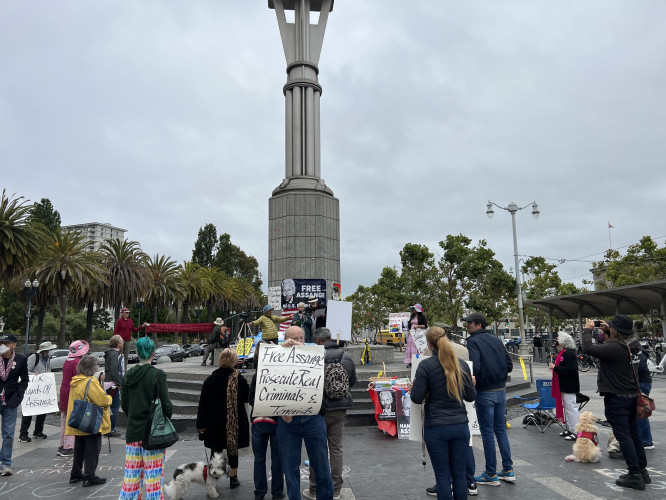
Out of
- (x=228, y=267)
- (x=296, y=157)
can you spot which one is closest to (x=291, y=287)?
(x=296, y=157)

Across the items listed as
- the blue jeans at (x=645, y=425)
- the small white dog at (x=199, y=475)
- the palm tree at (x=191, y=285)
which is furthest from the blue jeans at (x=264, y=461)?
the palm tree at (x=191, y=285)

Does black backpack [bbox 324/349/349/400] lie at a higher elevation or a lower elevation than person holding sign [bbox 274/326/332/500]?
higher

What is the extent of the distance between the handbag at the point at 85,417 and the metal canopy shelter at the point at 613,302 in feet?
64.1

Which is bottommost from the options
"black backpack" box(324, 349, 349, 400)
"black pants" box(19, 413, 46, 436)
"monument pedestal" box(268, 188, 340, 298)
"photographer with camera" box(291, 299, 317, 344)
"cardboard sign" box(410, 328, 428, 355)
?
"black pants" box(19, 413, 46, 436)

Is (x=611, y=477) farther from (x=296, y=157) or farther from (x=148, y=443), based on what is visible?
(x=296, y=157)

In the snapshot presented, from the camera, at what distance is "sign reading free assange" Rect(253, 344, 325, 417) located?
4.68m

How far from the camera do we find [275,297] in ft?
50.6

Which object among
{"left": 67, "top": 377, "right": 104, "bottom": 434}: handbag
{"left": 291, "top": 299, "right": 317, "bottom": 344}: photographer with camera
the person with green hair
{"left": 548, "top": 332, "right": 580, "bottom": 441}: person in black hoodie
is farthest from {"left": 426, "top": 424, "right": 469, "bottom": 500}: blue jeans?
{"left": 291, "top": 299, "right": 317, "bottom": 344}: photographer with camera

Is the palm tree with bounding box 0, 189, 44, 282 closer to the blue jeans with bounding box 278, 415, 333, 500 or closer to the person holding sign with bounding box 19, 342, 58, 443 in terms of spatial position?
the person holding sign with bounding box 19, 342, 58, 443

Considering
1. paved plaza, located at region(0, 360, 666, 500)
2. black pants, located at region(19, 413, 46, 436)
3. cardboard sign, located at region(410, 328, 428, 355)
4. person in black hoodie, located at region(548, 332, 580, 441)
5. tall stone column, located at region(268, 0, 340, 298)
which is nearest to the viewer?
paved plaza, located at region(0, 360, 666, 500)

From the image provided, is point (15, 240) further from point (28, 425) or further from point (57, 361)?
point (28, 425)

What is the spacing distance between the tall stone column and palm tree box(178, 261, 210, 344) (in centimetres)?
3488

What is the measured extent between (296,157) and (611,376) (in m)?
13.7

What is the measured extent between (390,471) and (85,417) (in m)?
4.13
